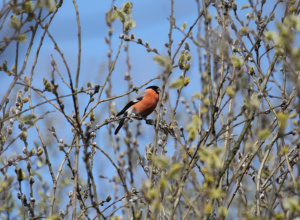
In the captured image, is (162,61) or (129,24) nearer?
(162,61)

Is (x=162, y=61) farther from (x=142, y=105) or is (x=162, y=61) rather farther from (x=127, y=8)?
(x=142, y=105)

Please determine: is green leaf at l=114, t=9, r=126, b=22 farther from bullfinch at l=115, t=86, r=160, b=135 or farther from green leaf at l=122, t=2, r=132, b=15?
bullfinch at l=115, t=86, r=160, b=135

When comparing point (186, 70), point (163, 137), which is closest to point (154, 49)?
point (186, 70)

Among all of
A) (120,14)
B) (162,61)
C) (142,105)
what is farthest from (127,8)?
(142,105)

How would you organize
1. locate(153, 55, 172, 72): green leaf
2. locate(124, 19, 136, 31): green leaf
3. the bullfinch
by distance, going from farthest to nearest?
1. the bullfinch
2. locate(124, 19, 136, 31): green leaf
3. locate(153, 55, 172, 72): green leaf

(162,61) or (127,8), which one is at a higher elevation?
(127,8)

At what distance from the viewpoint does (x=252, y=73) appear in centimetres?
351

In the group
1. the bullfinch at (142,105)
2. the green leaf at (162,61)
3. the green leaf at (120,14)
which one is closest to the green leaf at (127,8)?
the green leaf at (120,14)

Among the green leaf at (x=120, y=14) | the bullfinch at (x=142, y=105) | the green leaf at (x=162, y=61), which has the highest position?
the bullfinch at (x=142, y=105)

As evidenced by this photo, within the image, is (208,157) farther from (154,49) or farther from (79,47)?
(154,49)

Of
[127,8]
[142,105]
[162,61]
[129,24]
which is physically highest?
[142,105]

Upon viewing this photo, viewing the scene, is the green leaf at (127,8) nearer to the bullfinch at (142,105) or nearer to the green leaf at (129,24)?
the green leaf at (129,24)

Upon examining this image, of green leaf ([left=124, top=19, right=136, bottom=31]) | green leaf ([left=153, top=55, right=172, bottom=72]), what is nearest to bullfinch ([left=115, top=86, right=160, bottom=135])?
green leaf ([left=124, top=19, right=136, bottom=31])

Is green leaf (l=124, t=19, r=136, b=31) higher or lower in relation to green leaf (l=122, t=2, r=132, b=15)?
lower
